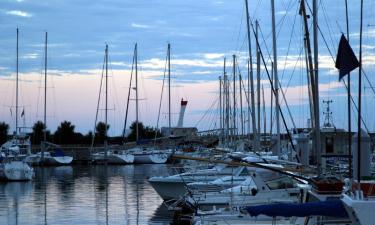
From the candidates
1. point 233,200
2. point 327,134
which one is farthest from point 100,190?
point 233,200

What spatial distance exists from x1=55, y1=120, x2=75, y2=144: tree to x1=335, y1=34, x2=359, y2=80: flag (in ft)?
382

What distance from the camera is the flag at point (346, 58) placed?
14.0 m

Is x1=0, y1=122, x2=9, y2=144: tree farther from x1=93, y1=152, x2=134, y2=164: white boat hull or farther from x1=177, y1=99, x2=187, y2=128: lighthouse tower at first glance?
x1=177, y1=99, x2=187, y2=128: lighthouse tower

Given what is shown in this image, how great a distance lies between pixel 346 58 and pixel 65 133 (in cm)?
11789

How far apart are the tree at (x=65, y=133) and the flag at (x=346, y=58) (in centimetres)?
11633

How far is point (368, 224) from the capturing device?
37.9 feet

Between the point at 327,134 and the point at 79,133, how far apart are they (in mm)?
95004

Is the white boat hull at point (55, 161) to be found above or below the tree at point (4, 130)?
below

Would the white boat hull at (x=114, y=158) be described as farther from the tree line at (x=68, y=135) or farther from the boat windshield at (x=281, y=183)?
the boat windshield at (x=281, y=183)

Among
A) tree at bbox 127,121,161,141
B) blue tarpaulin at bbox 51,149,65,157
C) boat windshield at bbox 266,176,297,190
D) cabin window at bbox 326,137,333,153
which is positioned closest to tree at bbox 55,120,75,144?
tree at bbox 127,121,161,141

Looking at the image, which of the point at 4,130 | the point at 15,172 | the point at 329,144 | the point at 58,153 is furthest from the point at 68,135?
the point at 329,144

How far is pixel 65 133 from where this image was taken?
12875cm

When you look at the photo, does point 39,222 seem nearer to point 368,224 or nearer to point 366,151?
point 366,151

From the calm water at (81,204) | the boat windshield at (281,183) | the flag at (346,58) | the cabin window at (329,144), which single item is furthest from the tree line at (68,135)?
the flag at (346,58)
